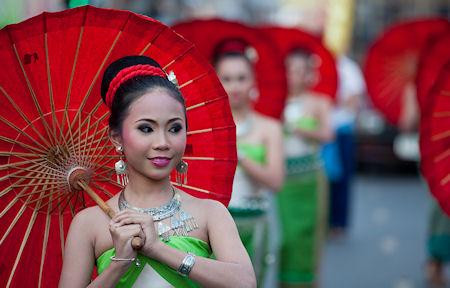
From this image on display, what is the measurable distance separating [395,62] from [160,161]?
6.05 m

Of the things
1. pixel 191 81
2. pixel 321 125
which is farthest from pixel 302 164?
pixel 191 81

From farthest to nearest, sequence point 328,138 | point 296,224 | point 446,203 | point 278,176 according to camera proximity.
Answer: point 328,138 → point 296,224 → point 278,176 → point 446,203

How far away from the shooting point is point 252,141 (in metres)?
5.85

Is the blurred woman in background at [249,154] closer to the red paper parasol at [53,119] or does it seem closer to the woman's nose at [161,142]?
the red paper parasol at [53,119]

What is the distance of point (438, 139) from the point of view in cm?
451

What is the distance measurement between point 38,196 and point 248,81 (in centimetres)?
279

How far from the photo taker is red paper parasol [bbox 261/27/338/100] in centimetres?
845

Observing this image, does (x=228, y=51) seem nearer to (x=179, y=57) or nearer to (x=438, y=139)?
(x=438, y=139)

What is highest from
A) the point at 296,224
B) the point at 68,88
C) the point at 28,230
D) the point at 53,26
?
the point at 53,26

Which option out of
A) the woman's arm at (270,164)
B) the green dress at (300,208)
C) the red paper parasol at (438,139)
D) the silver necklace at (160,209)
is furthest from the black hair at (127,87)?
the green dress at (300,208)

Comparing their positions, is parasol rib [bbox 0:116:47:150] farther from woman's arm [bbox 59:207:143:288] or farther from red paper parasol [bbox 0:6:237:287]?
woman's arm [bbox 59:207:143:288]

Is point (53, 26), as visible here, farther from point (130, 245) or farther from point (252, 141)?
point (252, 141)

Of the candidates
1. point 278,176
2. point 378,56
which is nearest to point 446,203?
point 278,176

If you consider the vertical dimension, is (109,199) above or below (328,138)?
above
